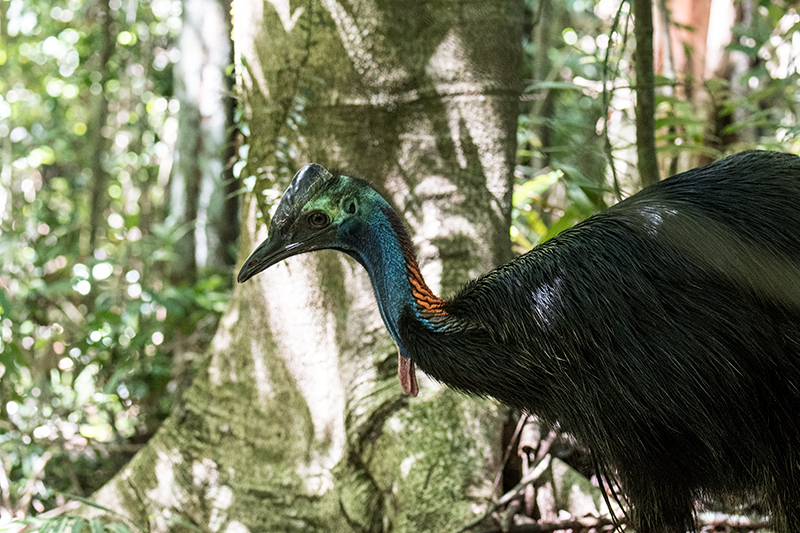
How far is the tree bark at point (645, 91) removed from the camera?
2611 mm

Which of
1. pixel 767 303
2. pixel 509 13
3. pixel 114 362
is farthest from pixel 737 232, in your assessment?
pixel 114 362

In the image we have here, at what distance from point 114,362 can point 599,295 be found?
321cm

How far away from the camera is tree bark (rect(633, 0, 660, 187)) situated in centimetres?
261

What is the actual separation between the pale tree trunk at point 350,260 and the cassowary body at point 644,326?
0.66 meters

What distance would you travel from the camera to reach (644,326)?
5.74 feet

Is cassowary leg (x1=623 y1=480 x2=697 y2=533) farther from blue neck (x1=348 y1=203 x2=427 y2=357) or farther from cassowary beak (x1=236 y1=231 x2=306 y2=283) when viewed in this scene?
cassowary beak (x1=236 y1=231 x2=306 y2=283)

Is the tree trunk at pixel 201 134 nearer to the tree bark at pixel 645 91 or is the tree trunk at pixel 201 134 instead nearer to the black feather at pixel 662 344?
the tree bark at pixel 645 91

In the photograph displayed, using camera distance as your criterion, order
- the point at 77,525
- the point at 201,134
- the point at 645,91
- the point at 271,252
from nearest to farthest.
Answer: the point at 271,252 → the point at 77,525 → the point at 645,91 → the point at 201,134

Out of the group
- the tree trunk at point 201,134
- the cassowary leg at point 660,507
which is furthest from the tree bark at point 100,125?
the cassowary leg at point 660,507

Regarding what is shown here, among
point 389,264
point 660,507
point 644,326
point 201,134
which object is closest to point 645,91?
point 644,326

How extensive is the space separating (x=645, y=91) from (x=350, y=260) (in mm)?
1249

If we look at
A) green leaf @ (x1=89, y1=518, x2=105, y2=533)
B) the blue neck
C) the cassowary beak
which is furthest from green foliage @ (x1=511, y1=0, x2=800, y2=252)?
green leaf @ (x1=89, y1=518, x2=105, y2=533)

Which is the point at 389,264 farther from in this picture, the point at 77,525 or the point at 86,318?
the point at 86,318

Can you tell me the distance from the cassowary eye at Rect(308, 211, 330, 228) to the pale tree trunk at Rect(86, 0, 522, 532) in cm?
65
